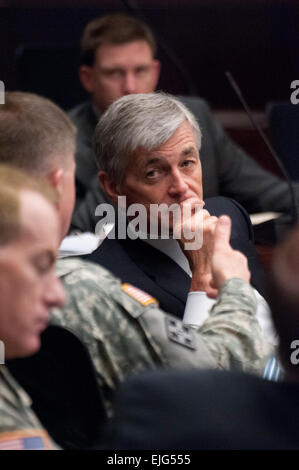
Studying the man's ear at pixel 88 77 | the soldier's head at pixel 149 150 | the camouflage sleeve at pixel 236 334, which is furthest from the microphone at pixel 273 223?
the man's ear at pixel 88 77

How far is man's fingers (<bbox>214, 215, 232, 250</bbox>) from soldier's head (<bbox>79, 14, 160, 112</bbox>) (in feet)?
5.09

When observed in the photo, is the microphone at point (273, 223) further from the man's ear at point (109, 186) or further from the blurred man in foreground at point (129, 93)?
the man's ear at point (109, 186)

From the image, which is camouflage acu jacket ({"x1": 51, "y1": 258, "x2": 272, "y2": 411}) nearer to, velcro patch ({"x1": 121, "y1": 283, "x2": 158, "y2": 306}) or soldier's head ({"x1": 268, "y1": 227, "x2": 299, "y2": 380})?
velcro patch ({"x1": 121, "y1": 283, "x2": 158, "y2": 306})

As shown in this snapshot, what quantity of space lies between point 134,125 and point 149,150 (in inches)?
3.0

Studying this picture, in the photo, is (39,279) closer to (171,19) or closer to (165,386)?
(165,386)

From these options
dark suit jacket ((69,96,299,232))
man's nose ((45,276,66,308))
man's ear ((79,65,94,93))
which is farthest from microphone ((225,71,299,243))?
man's nose ((45,276,66,308))

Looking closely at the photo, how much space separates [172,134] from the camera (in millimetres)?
2006

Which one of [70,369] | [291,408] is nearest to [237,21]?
[70,369]

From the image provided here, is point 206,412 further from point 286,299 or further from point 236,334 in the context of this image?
point 236,334

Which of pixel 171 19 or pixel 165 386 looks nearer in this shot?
pixel 165 386

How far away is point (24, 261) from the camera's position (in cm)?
113

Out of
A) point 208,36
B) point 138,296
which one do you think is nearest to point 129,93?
point 208,36

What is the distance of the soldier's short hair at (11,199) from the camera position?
43.8 inches
